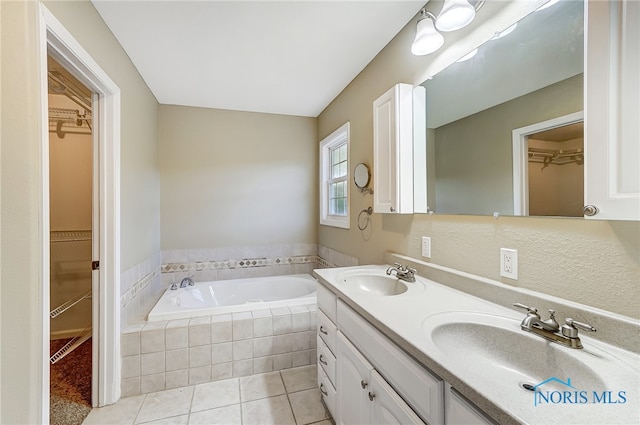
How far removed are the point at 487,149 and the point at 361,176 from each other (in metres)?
1.05

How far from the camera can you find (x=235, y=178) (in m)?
3.06

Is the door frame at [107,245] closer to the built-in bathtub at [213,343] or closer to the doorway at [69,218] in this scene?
the built-in bathtub at [213,343]

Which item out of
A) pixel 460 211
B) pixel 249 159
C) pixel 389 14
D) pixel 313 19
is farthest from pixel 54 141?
pixel 460 211

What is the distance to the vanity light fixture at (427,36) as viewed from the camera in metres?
1.31

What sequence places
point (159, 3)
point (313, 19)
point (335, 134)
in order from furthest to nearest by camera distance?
point (335, 134) → point (313, 19) → point (159, 3)

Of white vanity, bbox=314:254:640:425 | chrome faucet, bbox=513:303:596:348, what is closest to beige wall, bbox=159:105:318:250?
white vanity, bbox=314:254:640:425

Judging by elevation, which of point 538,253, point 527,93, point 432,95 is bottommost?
point 538,253

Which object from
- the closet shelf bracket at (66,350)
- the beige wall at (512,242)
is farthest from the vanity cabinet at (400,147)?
the closet shelf bracket at (66,350)

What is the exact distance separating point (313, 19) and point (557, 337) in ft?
6.27

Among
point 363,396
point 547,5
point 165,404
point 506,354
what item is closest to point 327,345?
point 363,396

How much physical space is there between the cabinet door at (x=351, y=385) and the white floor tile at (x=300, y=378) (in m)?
0.57

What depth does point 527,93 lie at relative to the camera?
101cm

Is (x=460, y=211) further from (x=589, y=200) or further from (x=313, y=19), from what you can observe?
(x=313, y=19)

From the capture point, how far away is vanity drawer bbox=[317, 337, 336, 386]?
1.41m
